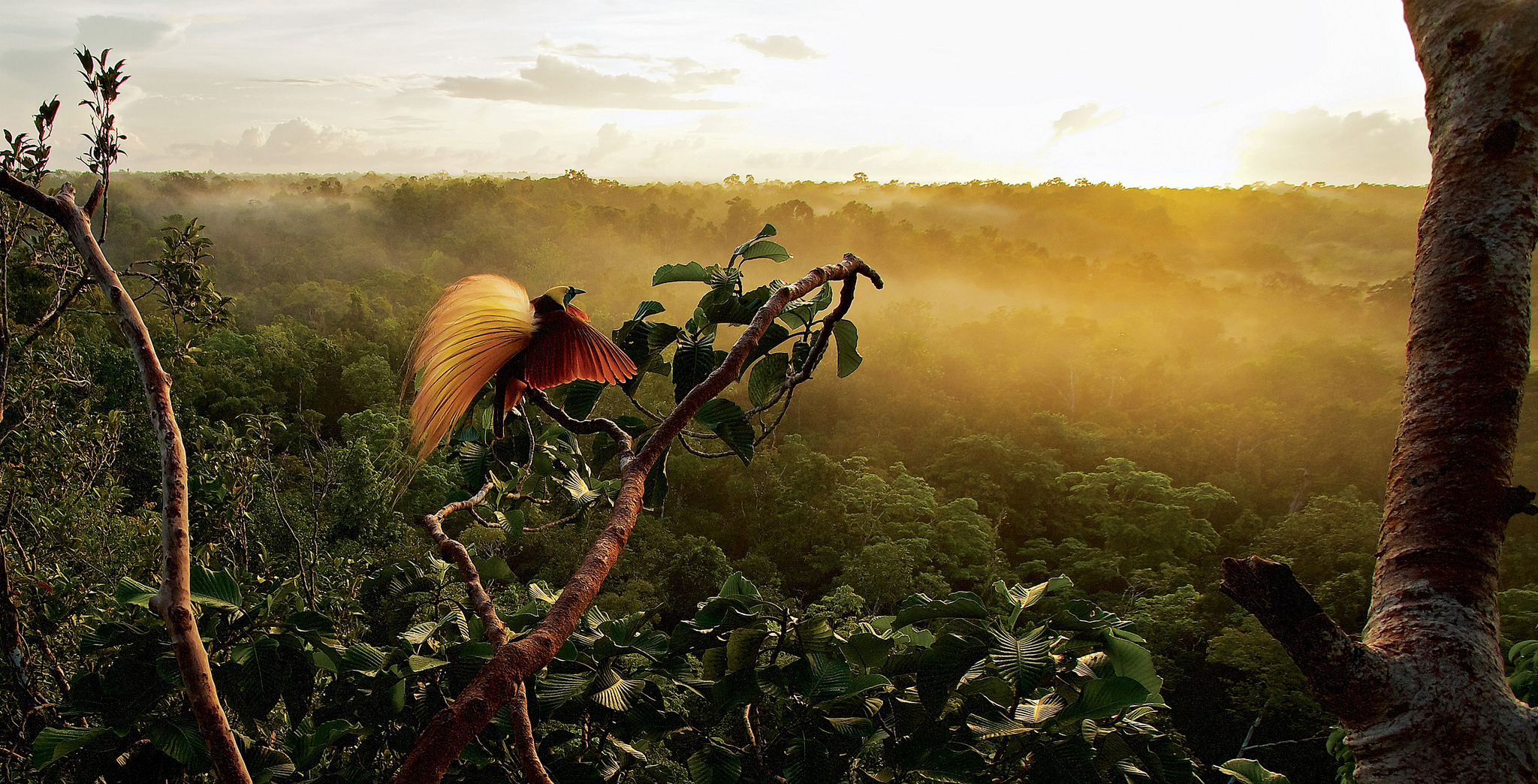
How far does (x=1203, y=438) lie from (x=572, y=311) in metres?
19.1

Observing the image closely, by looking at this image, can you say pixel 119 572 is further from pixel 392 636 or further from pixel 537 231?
pixel 537 231

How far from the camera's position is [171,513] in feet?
1.55

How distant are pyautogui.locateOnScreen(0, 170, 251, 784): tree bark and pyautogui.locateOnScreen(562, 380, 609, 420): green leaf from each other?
0.40 m

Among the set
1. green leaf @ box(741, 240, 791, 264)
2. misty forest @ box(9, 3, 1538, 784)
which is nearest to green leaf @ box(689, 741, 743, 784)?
misty forest @ box(9, 3, 1538, 784)

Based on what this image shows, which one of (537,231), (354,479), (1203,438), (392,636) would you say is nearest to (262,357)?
(354,479)

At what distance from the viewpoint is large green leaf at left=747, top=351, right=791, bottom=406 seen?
92 centimetres

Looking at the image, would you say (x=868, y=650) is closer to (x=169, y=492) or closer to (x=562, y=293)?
(x=562, y=293)

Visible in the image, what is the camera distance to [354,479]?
11.3 metres

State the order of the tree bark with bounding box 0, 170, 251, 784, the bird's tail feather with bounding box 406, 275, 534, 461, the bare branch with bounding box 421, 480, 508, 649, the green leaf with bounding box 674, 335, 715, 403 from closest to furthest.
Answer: the tree bark with bounding box 0, 170, 251, 784 → the bare branch with bounding box 421, 480, 508, 649 → the bird's tail feather with bounding box 406, 275, 534, 461 → the green leaf with bounding box 674, 335, 715, 403

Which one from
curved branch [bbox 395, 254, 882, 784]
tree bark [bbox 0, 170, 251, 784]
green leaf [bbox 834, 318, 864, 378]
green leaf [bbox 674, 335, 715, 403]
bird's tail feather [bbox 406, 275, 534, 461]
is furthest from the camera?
green leaf [bbox 834, 318, 864, 378]

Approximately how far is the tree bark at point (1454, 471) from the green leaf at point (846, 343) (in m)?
0.55

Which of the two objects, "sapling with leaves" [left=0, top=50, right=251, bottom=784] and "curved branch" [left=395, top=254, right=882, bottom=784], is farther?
"sapling with leaves" [left=0, top=50, right=251, bottom=784]

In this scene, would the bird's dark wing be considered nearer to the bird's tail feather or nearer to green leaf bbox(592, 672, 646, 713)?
the bird's tail feather

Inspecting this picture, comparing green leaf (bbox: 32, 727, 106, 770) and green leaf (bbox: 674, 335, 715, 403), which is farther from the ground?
Answer: green leaf (bbox: 674, 335, 715, 403)
